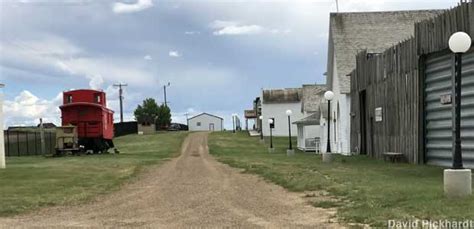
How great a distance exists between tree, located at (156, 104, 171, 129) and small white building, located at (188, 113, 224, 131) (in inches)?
622

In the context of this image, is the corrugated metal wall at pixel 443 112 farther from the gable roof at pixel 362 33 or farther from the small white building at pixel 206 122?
the small white building at pixel 206 122

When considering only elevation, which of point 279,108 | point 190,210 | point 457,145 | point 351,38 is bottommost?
point 190,210

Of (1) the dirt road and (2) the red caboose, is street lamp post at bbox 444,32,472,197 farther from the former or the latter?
(2) the red caboose

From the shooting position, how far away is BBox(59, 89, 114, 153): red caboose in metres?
41.0

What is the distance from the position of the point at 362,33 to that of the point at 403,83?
17648mm

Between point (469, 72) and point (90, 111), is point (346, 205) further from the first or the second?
point (90, 111)

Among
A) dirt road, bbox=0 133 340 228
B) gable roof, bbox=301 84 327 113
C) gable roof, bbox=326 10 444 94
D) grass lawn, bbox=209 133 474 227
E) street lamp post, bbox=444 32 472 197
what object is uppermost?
gable roof, bbox=326 10 444 94

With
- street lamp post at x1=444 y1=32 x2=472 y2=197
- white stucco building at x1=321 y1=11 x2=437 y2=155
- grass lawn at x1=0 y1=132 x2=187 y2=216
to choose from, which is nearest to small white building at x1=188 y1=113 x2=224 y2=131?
white stucco building at x1=321 y1=11 x2=437 y2=155

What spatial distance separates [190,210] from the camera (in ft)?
41.2

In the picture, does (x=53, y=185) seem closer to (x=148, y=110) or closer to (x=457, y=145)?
(x=457, y=145)

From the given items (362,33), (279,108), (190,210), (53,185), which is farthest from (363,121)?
(279,108)

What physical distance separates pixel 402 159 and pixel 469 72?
22.6 feet

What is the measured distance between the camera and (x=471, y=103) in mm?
19844

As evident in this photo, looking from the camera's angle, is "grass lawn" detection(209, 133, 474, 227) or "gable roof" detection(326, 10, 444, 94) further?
"gable roof" detection(326, 10, 444, 94)
